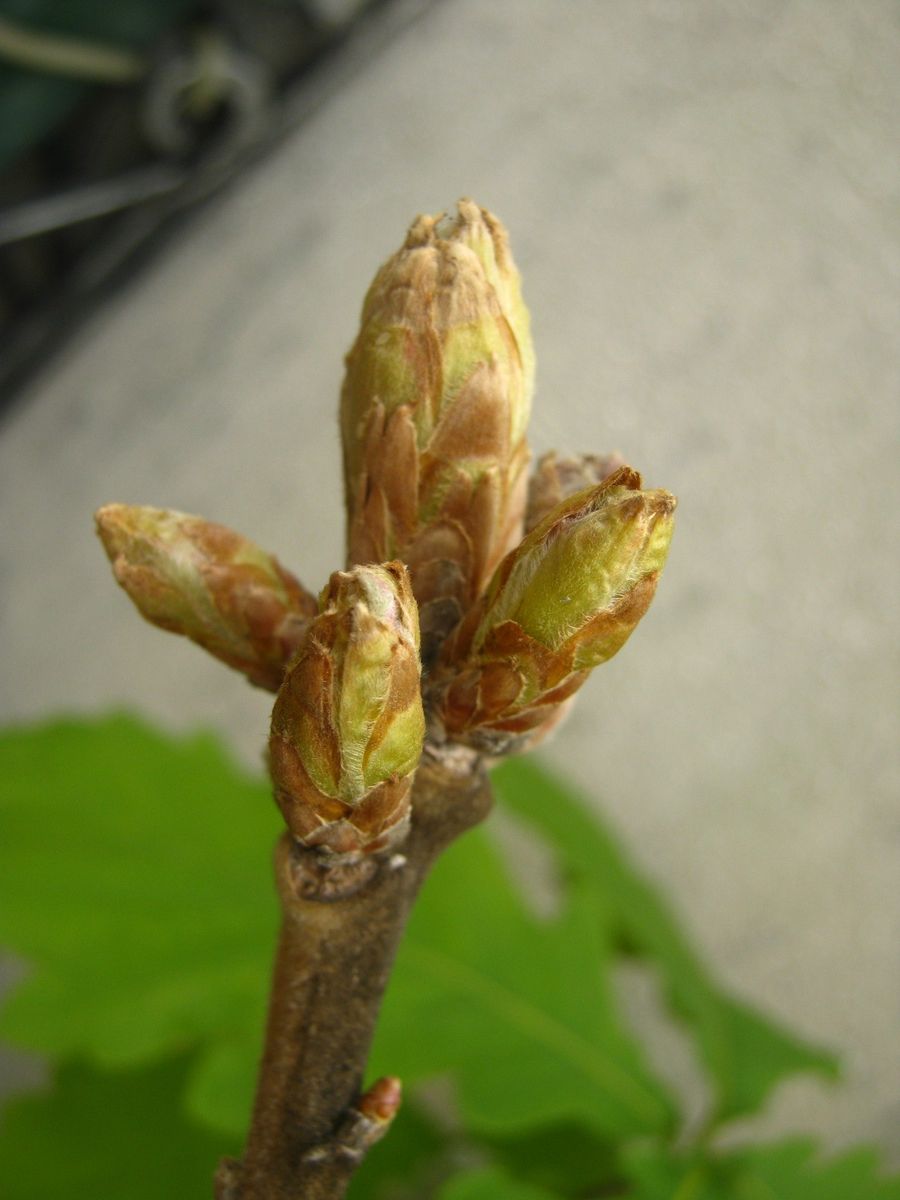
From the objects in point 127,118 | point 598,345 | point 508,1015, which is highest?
point 127,118

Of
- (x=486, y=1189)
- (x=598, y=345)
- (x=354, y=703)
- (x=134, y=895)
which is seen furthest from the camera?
(x=598, y=345)

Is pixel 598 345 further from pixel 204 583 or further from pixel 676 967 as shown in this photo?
pixel 204 583

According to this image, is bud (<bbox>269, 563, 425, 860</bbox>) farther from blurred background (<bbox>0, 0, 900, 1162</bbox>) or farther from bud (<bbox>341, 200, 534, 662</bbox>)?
blurred background (<bbox>0, 0, 900, 1162</bbox>)

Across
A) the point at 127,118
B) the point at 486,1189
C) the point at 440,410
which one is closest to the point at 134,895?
the point at 486,1189

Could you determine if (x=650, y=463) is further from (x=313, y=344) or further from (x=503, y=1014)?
(x=503, y=1014)

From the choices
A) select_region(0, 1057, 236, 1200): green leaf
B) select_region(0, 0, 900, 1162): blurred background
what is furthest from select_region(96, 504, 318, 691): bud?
select_region(0, 0, 900, 1162): blurred background

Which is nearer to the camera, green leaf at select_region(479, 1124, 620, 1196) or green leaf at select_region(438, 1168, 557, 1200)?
green leaf at select_region(438, 1168, 557, 1200)
